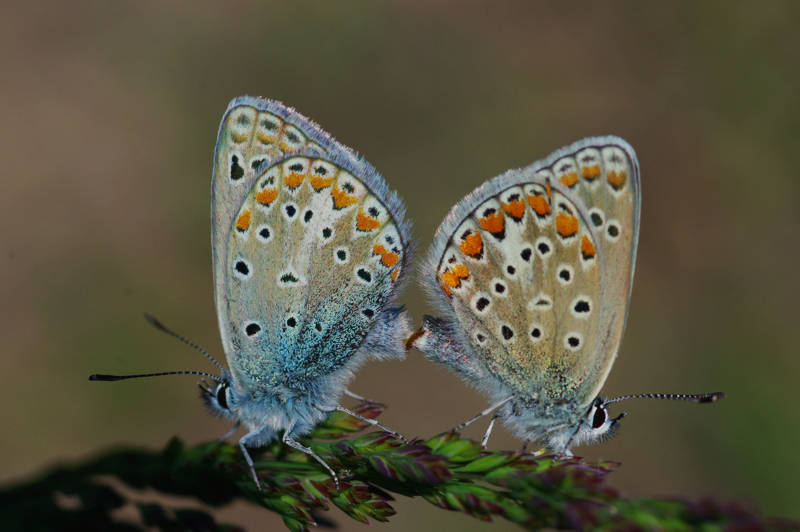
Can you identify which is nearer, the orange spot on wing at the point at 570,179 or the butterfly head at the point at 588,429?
the butterfly head at the point at 588,429

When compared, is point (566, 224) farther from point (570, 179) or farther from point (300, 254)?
point (300, 254)

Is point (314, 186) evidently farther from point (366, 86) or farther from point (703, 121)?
point (703, 121)

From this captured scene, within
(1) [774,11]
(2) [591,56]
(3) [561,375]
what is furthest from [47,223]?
(1) [774,11]

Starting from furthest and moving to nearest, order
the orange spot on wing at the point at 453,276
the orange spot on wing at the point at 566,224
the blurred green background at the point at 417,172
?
the blurred green background at the point at 417,172, the orange spot on wing at the point at 453,276, the orange spot on wing at the point at 566,224

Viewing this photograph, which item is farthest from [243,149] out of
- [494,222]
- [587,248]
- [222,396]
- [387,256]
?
[587,248]

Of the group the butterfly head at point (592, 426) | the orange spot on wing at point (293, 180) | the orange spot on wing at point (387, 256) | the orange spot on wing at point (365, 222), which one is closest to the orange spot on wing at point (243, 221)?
the orange spot on wing at point (293, 180)

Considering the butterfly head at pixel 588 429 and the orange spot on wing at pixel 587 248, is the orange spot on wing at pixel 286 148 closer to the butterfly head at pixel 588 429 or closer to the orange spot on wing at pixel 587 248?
the orange spot on wing at pixel 587 248

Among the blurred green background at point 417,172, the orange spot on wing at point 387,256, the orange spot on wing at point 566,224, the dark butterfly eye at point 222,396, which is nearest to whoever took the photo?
the dark butterfly eye at point 222,396
